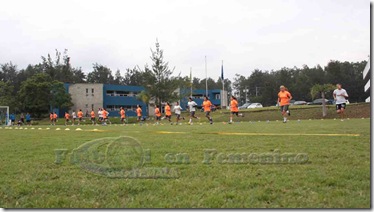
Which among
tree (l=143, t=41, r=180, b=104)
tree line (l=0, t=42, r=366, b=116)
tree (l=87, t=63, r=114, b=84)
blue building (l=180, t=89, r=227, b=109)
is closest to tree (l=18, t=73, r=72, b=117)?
tree line (l=0, t=42, r=366, b=116)

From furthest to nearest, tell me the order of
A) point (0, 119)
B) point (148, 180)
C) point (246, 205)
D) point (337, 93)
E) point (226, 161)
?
point (0, 119) < point (337, 93) < point (226, 161) < point (148, 180) < point (246, 205)

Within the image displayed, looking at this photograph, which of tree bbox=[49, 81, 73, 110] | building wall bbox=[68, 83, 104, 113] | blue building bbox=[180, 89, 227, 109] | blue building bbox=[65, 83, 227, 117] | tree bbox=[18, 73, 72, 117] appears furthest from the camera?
blue building bbox=[180, 89, 227, 109]

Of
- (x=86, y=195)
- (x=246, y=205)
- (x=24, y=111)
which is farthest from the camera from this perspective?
(x=24, y=111)

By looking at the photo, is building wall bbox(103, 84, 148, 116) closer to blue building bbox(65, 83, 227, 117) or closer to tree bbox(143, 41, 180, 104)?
blue building bbox(65, 83, 227, 117)

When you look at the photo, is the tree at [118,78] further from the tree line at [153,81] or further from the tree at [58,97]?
the tree at [58,97]

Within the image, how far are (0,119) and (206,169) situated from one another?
2192 inches

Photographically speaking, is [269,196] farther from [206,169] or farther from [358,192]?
[206,169]

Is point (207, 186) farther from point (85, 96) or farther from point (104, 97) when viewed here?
point (104, 97)

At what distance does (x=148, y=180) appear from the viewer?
16.3 ft

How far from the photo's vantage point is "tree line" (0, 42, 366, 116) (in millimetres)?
53562

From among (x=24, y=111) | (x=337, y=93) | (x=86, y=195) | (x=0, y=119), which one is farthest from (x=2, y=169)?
(x=24, y=111)

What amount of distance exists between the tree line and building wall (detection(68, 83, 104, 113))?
4.89 m

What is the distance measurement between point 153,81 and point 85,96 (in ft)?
89.5

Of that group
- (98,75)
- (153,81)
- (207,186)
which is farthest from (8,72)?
(207,186)
